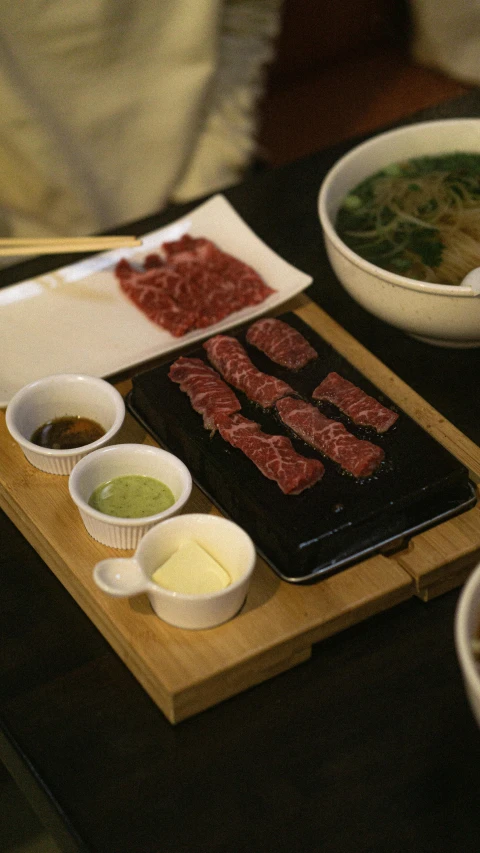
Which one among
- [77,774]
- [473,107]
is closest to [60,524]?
[77,774]

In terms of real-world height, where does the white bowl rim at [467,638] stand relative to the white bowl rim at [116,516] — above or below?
above

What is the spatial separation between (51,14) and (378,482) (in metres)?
2.04

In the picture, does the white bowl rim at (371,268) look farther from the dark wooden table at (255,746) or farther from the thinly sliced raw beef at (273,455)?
the dark wooden table at (255,746)

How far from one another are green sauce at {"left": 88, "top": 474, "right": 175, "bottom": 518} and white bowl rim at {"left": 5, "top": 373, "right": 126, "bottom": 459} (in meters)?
0.09

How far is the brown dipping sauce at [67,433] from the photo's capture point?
6.07 feet

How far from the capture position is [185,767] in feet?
4.76

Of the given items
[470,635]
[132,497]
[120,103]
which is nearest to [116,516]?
[132,497]

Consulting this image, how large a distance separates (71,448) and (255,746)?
674 millimetres

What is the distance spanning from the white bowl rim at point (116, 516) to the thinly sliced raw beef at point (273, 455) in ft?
0.39

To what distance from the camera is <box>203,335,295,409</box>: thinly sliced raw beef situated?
1910mm

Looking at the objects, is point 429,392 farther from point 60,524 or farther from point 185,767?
point 185,767

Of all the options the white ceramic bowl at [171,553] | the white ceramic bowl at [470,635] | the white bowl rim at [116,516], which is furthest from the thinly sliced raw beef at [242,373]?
the white ceramic bowl at [470,635]

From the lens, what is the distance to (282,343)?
2.00m

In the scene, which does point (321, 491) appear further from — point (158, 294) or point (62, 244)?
point (62, 244)
